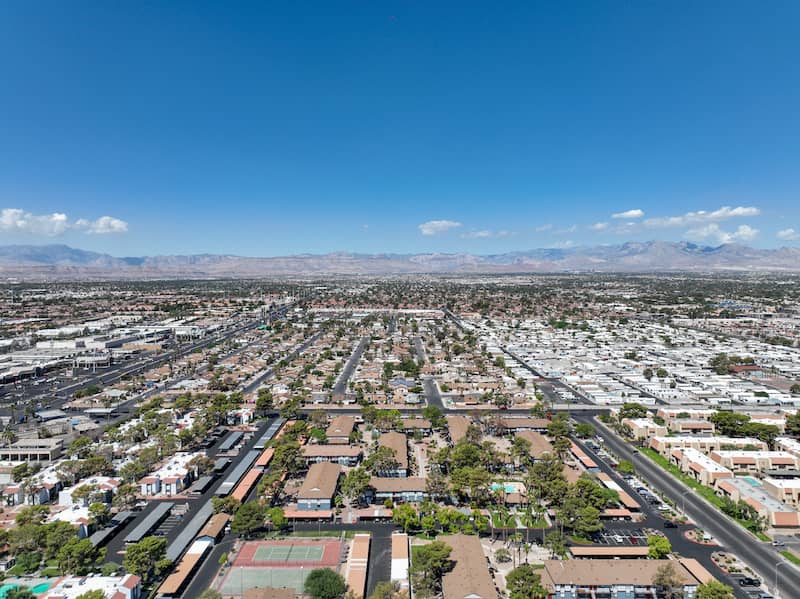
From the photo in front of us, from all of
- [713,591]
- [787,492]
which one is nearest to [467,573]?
[713,591]

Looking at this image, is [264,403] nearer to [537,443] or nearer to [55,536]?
[55,536]

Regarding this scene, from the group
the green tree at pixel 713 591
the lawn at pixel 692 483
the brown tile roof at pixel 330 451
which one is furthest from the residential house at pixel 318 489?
the lawn at pixel 692 483

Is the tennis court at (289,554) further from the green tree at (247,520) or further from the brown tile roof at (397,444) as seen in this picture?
the brown tile roof at (397,444)

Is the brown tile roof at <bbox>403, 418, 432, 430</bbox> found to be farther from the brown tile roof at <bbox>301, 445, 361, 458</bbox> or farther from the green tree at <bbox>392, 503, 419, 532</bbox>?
the green tree at <bbox>392, 503, 419, 532</bbox>

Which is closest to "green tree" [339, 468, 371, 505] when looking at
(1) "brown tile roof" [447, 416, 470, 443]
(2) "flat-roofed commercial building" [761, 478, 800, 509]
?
(1) "brown tile roof" [447, 416, 470, 443]

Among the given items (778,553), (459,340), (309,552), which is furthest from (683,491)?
(459,340)

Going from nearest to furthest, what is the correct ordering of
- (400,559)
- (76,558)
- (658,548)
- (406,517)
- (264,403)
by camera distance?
(76,558) < (658,548) < (400,559) < (406,517) < (264,403)
